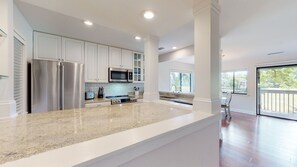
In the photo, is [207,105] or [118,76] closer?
[207,105]

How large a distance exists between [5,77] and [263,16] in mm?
3280

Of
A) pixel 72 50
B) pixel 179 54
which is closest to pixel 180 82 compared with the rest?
pixel 179 54

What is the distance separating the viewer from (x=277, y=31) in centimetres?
262

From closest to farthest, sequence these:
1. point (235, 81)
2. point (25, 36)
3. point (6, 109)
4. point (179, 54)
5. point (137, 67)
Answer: point (6, 109), point (25, 36), point (179, 54), point (137, 67), point (235, 81)

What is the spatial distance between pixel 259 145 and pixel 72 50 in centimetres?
438

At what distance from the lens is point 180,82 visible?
6.26 m

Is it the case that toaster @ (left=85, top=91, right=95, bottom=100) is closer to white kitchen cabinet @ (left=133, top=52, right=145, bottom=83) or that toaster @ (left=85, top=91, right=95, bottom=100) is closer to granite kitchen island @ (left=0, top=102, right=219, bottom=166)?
white kitchen cabinet @ (left=133, top=52, right=145, bottom=83)

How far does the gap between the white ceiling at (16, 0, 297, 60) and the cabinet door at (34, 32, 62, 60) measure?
0.63 feet

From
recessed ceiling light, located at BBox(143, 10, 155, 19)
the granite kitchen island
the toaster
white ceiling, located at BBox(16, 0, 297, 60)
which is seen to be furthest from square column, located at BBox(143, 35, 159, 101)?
the toaster

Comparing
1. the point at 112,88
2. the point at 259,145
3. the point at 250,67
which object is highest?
the point at 250,67

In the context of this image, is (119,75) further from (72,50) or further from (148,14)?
(148,14)

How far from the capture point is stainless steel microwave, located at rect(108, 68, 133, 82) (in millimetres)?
3608

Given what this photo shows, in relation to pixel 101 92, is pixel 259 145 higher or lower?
lower

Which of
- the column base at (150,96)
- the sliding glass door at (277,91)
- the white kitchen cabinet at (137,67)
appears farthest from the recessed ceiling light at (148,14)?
the sliding glass door at (277,91)
